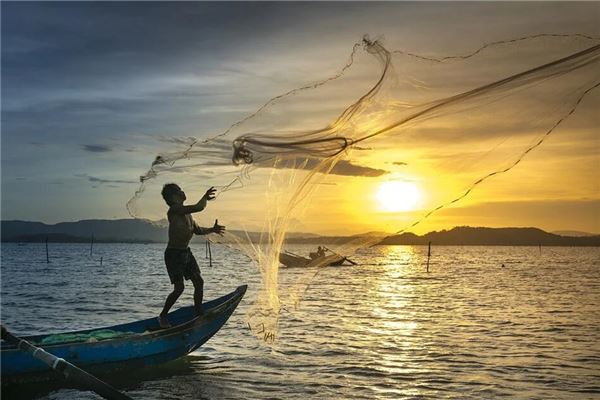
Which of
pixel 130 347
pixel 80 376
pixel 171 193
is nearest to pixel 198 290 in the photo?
pixel 130 347

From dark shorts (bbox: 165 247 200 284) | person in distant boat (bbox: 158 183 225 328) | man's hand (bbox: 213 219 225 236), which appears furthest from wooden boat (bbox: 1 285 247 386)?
man's hand (bbox: 213 219 225 236)

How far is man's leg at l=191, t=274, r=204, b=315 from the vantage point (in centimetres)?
1219

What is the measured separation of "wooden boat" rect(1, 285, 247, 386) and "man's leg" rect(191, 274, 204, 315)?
17cm

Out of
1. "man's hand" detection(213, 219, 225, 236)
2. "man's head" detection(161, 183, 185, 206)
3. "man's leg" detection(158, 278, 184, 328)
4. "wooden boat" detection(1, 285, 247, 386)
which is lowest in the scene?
"wooden boat" detection(1, 285, 247, 386)

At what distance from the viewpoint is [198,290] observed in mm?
12547

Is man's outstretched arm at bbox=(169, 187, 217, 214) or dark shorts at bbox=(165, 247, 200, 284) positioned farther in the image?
dark shorts at bbox=(165, 247, 200, 284)

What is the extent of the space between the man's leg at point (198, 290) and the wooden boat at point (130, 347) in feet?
0.57

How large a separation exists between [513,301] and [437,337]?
15.5 metres

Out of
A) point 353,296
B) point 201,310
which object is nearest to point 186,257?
point 201,310

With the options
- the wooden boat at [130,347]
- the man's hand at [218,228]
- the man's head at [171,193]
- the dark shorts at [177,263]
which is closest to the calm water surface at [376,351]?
the wooden boat at [130,347]

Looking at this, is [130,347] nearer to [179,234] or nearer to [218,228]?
[179,234]

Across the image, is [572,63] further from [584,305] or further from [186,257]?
[584,305]

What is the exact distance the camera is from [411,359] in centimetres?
1544

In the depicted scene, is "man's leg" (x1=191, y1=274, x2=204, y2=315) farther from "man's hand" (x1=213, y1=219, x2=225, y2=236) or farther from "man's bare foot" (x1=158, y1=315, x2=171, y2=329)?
"man's hand" (x1=213, y1=219, x2=225, y2=236)
